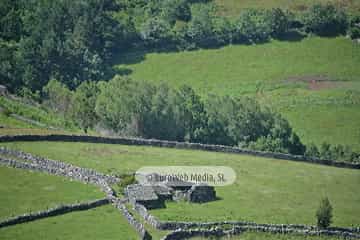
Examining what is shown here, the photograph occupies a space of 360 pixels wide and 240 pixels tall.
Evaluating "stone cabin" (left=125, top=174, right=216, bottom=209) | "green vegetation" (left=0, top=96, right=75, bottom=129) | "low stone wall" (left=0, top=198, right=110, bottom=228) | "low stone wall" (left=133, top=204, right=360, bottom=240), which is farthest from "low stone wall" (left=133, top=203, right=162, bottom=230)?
"green vegetation" (left=0, top=96, right=75, bottom=129)

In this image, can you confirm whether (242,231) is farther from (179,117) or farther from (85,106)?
(85,106)

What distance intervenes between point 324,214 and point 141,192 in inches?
579

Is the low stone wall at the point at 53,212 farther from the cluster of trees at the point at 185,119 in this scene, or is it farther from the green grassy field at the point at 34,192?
the cluster of trees at the point at 185,119

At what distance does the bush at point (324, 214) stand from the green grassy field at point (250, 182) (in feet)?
5.87

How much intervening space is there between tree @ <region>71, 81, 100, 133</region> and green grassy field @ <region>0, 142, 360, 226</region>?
782 inches

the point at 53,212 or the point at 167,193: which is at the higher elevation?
the point at 167,193

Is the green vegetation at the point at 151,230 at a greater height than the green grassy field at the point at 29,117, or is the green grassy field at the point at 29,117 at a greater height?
the green grassy field at the point at 29,117

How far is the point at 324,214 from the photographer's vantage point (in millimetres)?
117375

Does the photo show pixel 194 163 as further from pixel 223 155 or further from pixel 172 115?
pixel 172 115

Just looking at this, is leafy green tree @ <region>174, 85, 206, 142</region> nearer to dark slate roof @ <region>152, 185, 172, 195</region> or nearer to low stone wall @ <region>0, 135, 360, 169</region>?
low stone wall @ <region>0, 135, 360, 169</region>

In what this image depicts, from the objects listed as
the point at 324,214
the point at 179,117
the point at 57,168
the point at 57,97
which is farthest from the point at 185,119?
the point at 324,214

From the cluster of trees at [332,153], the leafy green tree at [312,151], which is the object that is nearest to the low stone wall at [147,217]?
the cluster of trees at [332,153]

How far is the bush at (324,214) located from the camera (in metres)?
117

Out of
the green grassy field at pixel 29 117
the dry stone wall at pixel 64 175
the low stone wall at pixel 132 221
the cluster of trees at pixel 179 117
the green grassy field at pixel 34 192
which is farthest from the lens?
the cluster of trees at pixel 179 117
